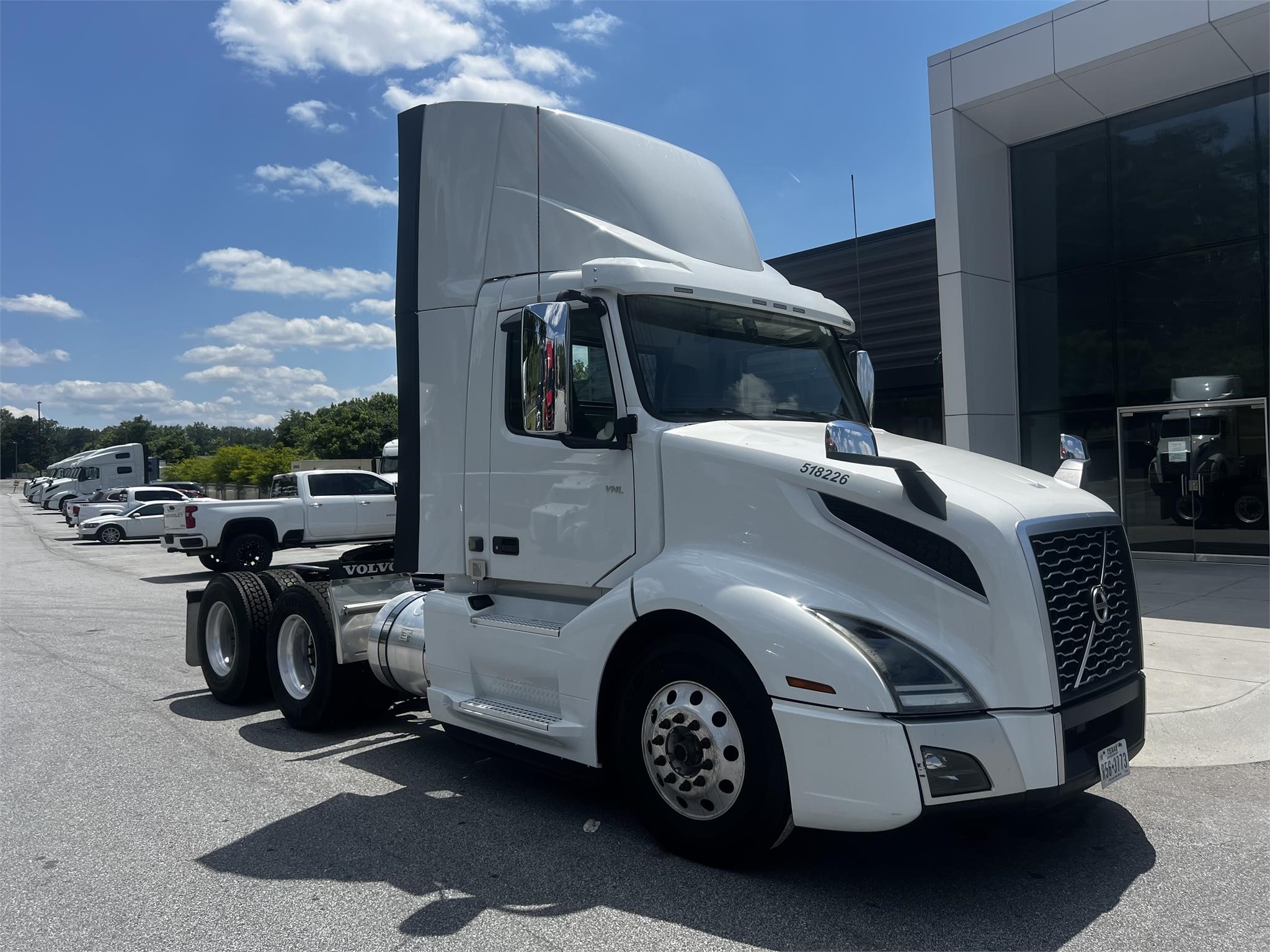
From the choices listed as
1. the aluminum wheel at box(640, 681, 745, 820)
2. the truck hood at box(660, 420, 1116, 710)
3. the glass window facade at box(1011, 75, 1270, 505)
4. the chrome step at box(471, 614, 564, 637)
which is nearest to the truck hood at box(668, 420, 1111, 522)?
the truck hood at box(660, 420, 1116, 710)

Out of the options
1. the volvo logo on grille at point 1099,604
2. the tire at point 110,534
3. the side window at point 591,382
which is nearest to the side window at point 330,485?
the side window at point 591,382

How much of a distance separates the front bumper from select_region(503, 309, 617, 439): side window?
1.67 metres

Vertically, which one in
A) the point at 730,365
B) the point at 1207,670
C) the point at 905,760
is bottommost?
the point at 1207,670

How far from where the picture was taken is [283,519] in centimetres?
1906

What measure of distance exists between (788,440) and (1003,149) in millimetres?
14591

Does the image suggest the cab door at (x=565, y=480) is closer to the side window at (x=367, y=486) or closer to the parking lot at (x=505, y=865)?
the parking lot at (x=505, y=865)

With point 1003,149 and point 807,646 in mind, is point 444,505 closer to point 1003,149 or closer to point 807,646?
point 807,646

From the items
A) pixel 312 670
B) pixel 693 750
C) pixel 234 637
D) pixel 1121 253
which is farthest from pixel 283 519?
pixel 693 750

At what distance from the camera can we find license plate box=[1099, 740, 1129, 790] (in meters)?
3.89

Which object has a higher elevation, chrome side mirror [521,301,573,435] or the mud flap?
chrome side mirror [521,301,573,435]

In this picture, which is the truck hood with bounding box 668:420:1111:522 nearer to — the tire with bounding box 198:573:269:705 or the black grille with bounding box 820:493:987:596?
the black grille with bounding box 820:493:987:596

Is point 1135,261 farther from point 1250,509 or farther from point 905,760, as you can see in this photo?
point 905,760

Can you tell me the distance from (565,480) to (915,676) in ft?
6.75

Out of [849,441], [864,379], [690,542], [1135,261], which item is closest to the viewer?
[849,441]
